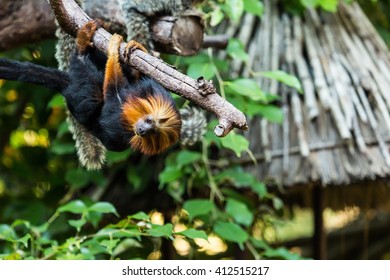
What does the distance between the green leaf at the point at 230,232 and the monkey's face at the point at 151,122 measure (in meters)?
1.01

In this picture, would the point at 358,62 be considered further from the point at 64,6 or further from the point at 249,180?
the point at 64,6

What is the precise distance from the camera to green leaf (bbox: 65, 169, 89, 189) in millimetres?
3129

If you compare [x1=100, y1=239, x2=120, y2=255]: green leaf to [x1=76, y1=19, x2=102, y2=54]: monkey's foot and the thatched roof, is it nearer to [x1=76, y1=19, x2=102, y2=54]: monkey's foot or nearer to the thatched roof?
[x1=76, y1=19, x2=102, y2=54]: monkey's foot

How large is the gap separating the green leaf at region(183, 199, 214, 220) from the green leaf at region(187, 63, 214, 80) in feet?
1.58

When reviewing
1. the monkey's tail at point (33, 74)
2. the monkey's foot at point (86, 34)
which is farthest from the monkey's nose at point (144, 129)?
the monkey's tail at point (33, 74)

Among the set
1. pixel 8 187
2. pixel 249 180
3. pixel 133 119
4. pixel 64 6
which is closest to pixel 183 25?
pixel 64 6

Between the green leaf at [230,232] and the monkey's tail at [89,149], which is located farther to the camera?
the green leaf at [230,232]

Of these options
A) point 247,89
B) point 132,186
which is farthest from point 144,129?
point 132,186

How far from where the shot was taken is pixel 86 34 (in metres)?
1.85

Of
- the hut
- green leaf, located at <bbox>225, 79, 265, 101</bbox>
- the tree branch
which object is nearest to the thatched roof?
the hut

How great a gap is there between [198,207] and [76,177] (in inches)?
24.5

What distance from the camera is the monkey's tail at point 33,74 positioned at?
2043 millimetres

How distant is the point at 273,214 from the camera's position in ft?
11.9

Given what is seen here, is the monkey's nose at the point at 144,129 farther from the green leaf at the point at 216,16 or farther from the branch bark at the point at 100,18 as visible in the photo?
the green leaf at the point at 216,16
